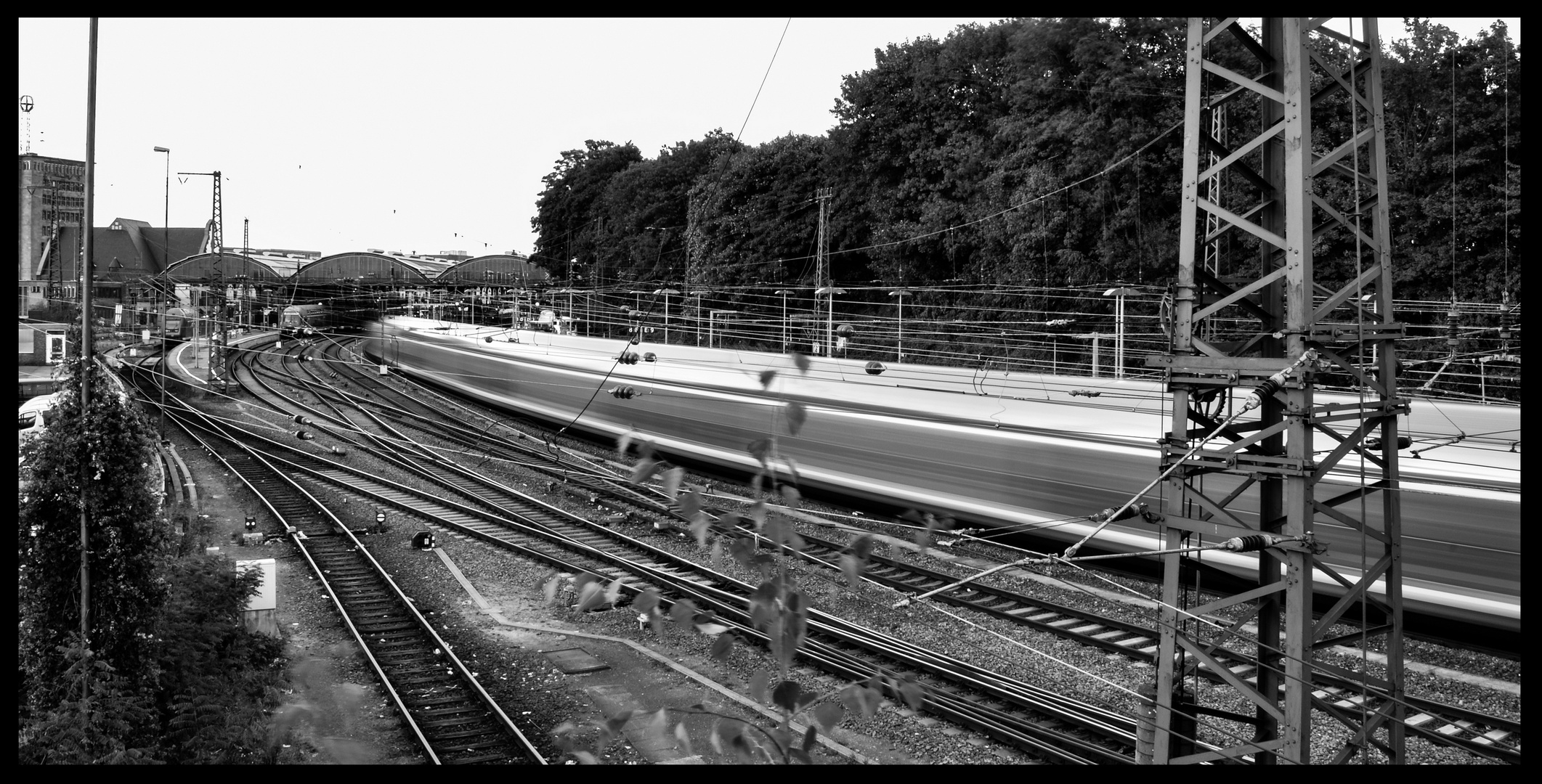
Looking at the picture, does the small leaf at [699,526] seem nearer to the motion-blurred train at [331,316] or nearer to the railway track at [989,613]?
the railway track at [989,613]

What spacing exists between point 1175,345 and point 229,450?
17.5 meters

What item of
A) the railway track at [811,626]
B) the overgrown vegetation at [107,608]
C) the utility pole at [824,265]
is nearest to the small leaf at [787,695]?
the railway track at [811,626]

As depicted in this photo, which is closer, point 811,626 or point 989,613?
point 811,626

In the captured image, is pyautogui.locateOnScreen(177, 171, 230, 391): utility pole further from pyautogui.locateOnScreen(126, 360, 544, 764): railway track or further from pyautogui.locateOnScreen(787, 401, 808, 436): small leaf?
pyautogui.locateOnScreen(787, 401, 808, 436): small leaf

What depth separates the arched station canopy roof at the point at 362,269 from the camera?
34281 mm

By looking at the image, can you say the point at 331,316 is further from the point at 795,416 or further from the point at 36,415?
the point at 795,416

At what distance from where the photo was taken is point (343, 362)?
1260 inches

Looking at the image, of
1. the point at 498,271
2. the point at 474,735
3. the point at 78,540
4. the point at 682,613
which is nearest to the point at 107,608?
the point at 78,540

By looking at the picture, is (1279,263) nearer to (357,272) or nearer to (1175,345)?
(1175,345)

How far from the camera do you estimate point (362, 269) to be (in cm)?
3497

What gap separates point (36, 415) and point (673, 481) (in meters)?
13.1

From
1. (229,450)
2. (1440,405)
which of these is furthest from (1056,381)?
(229,450)

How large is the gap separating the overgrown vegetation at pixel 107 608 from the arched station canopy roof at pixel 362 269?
27985mm

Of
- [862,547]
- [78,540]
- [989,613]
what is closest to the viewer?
[862,547]
